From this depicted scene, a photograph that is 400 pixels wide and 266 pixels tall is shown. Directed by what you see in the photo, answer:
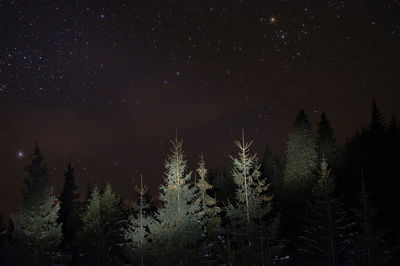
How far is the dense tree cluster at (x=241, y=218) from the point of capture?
23.6m

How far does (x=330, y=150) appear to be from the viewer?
5634cm

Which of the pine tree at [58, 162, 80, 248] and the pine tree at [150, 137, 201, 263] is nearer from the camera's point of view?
the pine tree at [150, 137, 201, 263]

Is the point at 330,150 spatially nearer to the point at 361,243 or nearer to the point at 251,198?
the point at 361,243

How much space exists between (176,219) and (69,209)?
32671mm

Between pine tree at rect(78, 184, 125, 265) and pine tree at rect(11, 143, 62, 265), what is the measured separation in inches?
223

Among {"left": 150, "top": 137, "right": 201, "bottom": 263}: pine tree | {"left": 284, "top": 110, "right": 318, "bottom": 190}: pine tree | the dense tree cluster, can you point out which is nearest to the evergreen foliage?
the dense tree cluster

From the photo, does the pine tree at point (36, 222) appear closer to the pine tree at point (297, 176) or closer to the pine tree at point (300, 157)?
the pine tree at point (297, 176)

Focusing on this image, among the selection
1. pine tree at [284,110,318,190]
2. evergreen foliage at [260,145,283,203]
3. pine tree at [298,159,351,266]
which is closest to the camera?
pine tree at [298,159,351,266]

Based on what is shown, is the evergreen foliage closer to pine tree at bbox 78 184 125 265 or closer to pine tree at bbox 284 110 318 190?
pine tree at bbox 284 110 318 190

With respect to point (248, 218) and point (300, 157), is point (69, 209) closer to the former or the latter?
point (300, 157)

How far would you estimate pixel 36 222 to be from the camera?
31016 millimetres

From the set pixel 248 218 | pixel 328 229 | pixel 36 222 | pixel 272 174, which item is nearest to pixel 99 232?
pixel 36 222

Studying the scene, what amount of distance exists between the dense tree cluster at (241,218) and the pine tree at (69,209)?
140mm

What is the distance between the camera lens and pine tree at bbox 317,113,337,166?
54938 millimetres
